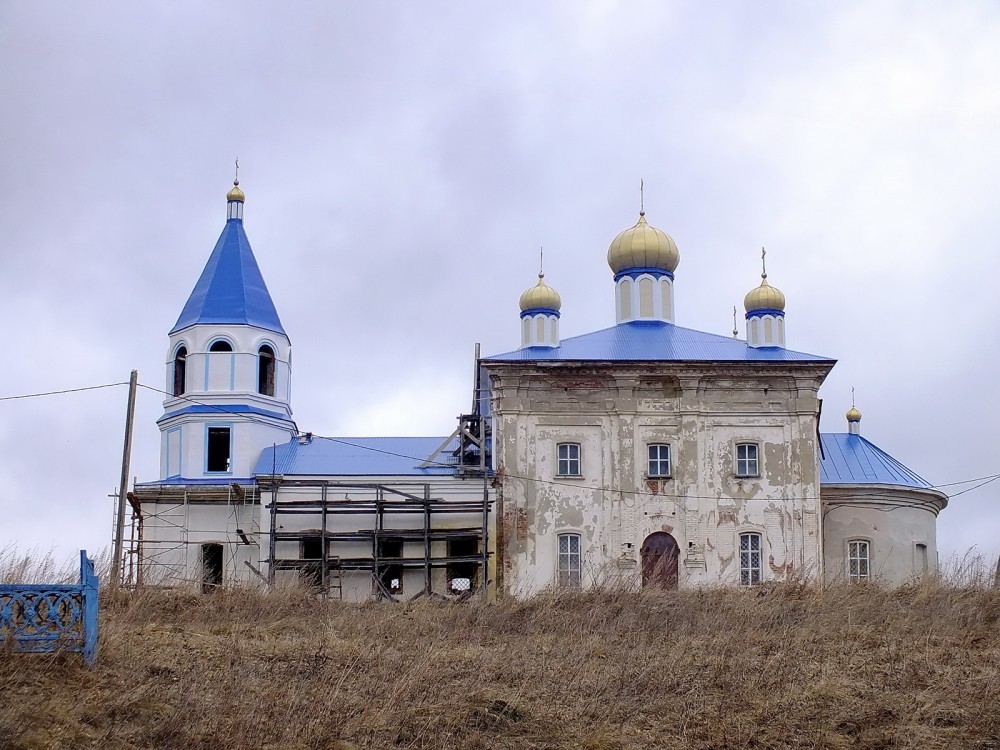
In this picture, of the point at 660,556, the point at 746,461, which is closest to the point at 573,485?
the point at 660,556

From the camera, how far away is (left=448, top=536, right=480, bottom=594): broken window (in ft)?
97.1

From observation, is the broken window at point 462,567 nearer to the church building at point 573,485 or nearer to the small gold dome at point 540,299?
the church building at point 573,485

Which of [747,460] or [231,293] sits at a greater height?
[231,293]

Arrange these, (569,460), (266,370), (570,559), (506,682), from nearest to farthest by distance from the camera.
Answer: (506,682)
(570,559)
(569,460)
(266,370)

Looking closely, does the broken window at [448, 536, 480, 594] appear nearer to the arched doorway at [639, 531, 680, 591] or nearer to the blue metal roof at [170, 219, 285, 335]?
the arched doorway at [639, 531, 680, 591]

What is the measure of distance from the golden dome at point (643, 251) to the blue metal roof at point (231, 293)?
8.31m

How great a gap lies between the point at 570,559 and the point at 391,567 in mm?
4076

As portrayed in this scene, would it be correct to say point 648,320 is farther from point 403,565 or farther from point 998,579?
point 998,579

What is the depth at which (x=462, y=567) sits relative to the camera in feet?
98.3

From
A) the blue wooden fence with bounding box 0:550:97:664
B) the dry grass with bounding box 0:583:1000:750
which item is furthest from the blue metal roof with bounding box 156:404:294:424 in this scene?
the blue wooden fence with bounding box 0:550:97:664

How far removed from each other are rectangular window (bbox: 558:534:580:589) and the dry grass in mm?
8294

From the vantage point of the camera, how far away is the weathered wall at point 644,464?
28344 mm

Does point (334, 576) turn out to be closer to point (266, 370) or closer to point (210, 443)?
point (210, 443)

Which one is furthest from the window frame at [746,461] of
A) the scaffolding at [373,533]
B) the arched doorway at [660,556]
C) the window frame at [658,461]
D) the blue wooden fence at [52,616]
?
the blue wooden fence at [52,616]
